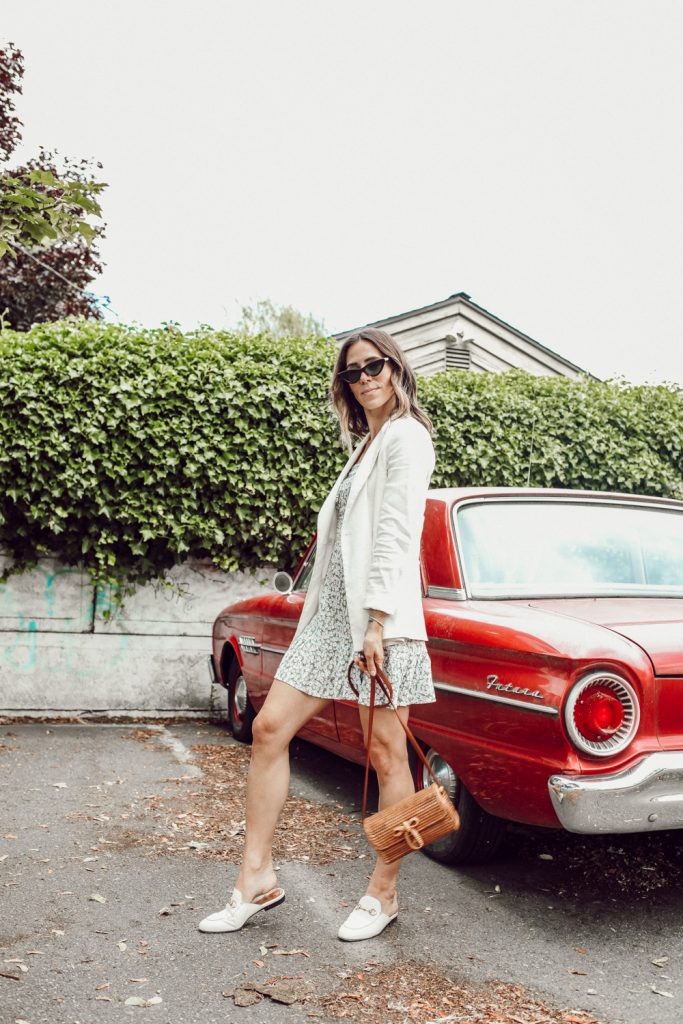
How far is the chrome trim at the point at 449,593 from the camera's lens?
4.16m

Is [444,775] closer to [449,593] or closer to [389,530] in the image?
[449,593]

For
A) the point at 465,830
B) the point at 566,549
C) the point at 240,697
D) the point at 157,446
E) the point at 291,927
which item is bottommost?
the point at 291,927

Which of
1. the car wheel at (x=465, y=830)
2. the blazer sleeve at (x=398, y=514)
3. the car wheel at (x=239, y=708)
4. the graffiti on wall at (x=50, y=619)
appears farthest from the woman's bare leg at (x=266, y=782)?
the graffiti on wall at (x=50, y=619)

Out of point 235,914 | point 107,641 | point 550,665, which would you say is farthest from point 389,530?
point 107,641

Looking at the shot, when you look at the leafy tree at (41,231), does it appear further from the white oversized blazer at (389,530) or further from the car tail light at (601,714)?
the car tail light at (601,714)

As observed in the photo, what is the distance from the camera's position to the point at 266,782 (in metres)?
3.49

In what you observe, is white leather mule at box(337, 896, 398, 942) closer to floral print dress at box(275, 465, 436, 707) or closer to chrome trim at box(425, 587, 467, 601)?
floral print dress at box(275, 465, 436, 707)

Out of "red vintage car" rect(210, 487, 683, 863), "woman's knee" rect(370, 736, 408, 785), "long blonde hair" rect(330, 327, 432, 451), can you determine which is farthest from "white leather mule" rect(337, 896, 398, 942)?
"long blonde hair" rect(330, 327, 432, 451)

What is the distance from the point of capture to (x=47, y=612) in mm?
8195

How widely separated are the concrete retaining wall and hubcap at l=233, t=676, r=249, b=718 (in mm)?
1391

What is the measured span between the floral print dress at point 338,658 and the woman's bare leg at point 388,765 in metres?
0.06

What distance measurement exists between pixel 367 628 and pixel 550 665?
63 centimetres

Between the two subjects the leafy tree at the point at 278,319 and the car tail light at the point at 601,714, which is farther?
the leafy tree at the point at 278,319

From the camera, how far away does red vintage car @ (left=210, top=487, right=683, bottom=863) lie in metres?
3.28
